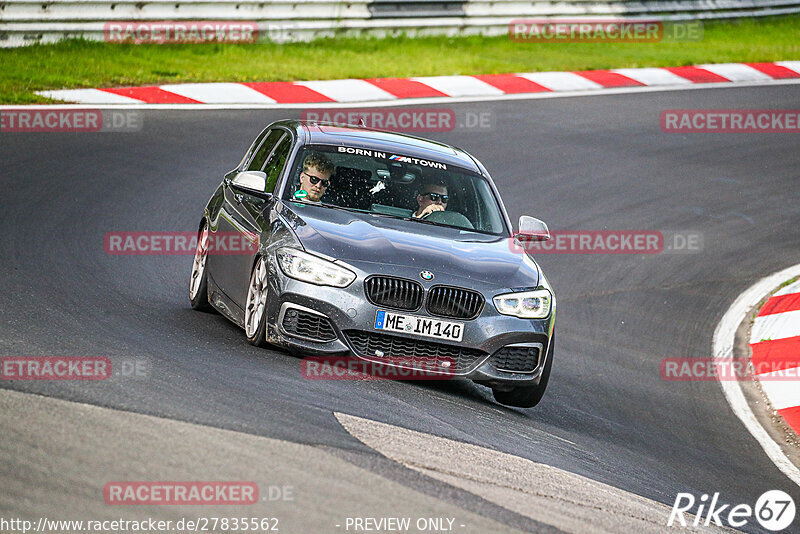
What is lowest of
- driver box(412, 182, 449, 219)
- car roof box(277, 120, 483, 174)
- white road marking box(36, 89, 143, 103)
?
white road marking box(36, 89, 143, 103)

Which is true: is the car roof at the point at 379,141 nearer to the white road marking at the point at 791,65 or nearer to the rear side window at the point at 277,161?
the rear side window at the point at 277,161

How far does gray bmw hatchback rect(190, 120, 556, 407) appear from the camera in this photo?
7.99m

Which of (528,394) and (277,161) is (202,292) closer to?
(277,161)

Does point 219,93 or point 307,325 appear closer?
point 307,325

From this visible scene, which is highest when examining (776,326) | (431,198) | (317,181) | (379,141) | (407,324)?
(379,141)

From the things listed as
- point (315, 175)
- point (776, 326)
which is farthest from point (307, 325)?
point (776, 326)

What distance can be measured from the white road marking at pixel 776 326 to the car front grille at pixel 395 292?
16.6 ft

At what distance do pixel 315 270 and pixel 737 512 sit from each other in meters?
2.94

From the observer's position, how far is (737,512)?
24.5ft

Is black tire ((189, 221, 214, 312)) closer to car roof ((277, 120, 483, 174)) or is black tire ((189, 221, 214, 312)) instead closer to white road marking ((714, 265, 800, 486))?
car roof ((277, 120, 483, 174))

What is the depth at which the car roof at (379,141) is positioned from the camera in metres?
9.55

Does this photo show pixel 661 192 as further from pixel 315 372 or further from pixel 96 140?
pixel 315 372

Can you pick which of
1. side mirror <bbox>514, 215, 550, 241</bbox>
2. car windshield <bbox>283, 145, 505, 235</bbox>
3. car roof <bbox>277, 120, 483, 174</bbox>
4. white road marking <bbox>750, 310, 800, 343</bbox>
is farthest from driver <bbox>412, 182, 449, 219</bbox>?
white road marking <bbox>750, 310, 800, 343</bbox>

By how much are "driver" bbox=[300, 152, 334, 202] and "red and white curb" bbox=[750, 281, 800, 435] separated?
13.5ft
